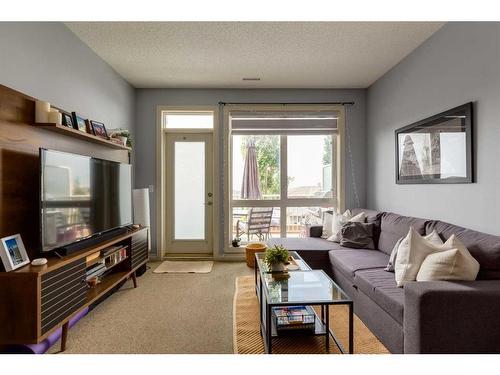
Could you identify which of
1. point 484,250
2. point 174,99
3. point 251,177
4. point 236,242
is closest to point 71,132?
point 174,99

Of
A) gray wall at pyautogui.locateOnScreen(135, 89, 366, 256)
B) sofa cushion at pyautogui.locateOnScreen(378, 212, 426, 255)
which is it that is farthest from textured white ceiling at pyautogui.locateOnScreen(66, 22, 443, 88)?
sofa cushion at pyautogui.locateOnScreen(378, 212, 426, 255)

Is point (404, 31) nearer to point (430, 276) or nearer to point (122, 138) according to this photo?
point (430, 276)

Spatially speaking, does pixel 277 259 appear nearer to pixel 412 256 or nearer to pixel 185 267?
pixel 412 256

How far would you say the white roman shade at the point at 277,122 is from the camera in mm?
4508

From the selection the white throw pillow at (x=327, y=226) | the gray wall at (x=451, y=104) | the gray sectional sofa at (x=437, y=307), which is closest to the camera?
the gray sectional sofa at (x=437, y=307)

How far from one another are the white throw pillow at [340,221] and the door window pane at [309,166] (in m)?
0.72

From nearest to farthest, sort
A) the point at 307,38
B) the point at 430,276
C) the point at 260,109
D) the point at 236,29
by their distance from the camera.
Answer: the point at 430,276 → the point at 236,29 → the point at 307,38 → the point at 260,109

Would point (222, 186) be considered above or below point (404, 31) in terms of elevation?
below

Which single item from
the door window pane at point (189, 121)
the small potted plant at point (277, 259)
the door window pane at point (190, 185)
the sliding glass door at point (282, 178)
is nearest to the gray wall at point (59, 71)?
the door window pane at point (189, 121)

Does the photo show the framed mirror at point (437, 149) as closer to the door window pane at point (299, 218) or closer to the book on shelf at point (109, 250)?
the door window pane at point (299, 218)

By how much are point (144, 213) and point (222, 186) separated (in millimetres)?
1203

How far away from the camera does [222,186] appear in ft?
14.8

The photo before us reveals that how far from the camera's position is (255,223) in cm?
456

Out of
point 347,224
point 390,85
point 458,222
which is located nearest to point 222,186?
point 347,224
